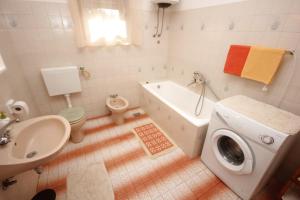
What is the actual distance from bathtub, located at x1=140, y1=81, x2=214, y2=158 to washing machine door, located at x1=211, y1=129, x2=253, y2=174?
21 centimetres

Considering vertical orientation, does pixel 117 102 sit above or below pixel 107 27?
below

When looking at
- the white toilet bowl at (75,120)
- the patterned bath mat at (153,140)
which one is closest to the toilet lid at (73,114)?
the white toilet bowl at (75,120)

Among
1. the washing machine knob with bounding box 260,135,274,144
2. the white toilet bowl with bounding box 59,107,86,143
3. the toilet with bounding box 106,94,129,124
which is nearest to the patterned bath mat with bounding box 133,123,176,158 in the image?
the toilet with bounding box 106,94,129,124

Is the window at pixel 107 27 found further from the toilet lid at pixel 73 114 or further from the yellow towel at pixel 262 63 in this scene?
the yellow towel at pixel 262 63

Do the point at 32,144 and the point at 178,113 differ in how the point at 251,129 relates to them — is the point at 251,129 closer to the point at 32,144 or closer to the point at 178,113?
the point at 178,113

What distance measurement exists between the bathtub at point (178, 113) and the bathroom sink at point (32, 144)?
1.24 metres

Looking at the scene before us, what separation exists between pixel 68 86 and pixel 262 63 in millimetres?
2390

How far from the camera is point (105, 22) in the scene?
196 cm

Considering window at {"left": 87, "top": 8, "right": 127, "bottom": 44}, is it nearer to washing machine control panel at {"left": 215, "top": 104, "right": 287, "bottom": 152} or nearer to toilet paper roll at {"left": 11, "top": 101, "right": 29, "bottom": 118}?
toilet paper roll at {"left": 11, "top": 101, "right": 29, "bottom": 118}

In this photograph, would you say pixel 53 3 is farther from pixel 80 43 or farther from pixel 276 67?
pixel 276 67

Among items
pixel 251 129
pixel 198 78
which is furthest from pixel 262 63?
pixel 198 78

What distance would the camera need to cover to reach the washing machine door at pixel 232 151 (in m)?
1.16

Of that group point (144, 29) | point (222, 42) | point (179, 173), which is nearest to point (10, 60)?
point (144, 29)

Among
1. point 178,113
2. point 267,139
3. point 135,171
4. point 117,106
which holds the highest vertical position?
point 267,139
